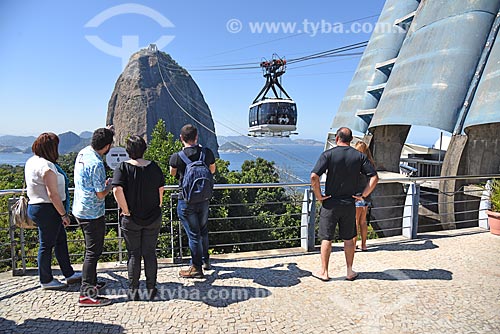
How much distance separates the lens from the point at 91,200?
2.95 meters

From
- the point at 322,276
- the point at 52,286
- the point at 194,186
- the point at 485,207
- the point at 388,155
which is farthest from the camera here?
the point at 388,155

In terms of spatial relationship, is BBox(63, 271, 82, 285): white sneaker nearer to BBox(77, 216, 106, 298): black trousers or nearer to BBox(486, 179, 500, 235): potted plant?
BBox(77, 216, 106, 298): black trousers

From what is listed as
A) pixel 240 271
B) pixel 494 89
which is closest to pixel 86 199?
pixel 240 271

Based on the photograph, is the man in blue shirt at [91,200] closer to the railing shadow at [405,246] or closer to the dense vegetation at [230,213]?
the railing shadow at [405,246]

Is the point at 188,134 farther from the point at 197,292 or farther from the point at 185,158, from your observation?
the point at 197,292

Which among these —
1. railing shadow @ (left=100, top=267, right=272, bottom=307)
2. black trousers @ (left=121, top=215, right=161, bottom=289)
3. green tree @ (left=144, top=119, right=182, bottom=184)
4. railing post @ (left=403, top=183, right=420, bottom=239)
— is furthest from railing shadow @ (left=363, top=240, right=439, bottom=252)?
green tree @ (left=144, top=119, right=182, bottom=184)

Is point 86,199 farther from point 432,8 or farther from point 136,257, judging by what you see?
point 432,8

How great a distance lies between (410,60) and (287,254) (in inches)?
474

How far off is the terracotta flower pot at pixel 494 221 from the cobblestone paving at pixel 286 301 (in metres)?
1.47

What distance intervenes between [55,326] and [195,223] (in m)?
1.45

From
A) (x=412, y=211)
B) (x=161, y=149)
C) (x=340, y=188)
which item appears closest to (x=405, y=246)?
(x=412, y=211)

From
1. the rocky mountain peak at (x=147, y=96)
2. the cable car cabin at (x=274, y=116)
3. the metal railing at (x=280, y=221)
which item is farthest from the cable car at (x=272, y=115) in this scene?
the rocky mountain peak at (x=147, y=96)

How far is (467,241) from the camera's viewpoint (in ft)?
16.5

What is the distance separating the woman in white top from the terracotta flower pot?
6.08m
